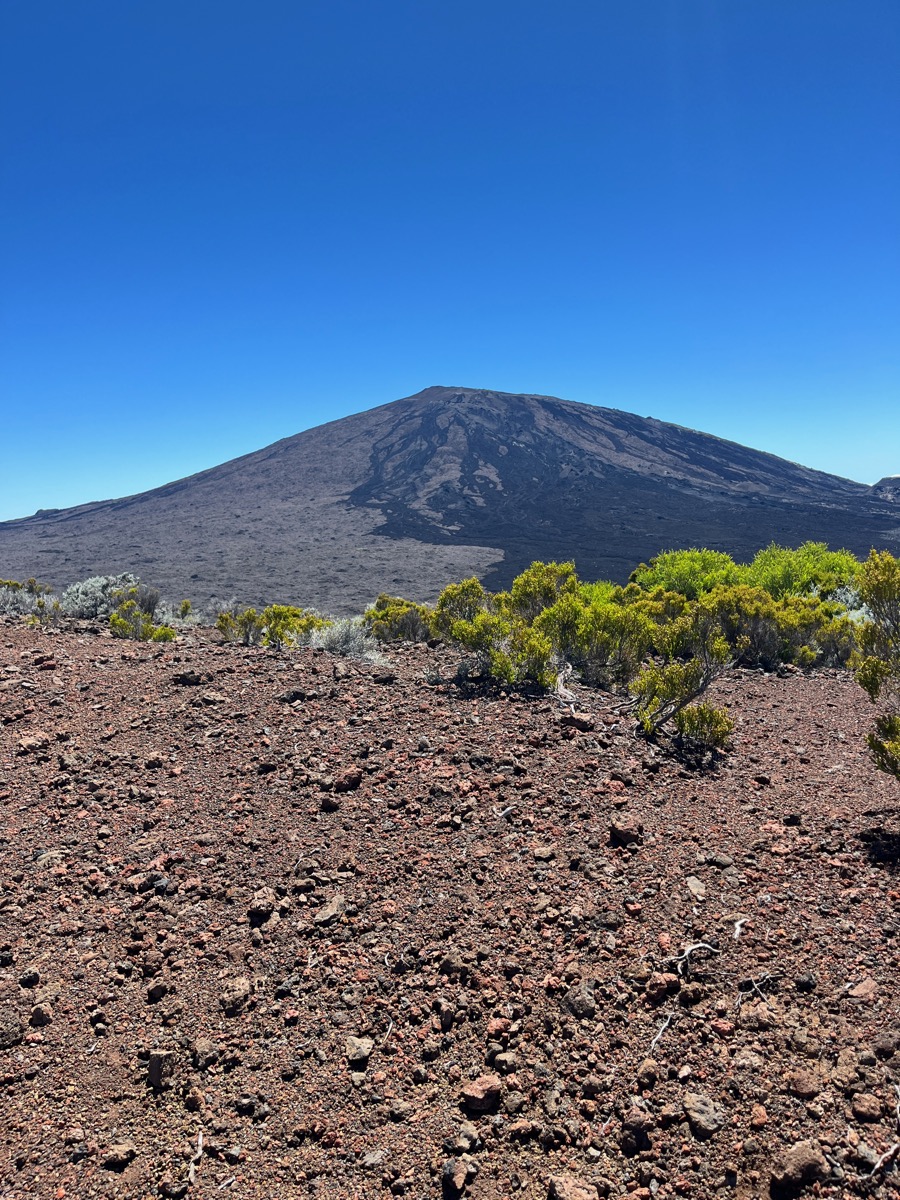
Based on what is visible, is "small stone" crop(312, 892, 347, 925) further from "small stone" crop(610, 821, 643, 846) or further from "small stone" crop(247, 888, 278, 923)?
"small stone" crop(610, 821, 643, 846)

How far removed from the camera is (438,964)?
2.48 m

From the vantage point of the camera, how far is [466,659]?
569cm

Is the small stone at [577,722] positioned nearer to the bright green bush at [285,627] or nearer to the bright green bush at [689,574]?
the bright green bush at [285,627]

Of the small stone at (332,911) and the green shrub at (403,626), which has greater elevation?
the green shrub at (403,626)

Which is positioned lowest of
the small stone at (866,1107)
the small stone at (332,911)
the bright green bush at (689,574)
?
the small stone at (866,1107)

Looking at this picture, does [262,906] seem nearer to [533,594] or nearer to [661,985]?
[661,985]

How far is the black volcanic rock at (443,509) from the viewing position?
3359 cm

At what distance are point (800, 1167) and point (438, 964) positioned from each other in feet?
4.16

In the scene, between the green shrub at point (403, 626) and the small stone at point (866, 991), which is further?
the green shrub at point (403, 626)

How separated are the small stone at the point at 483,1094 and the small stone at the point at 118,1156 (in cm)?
102

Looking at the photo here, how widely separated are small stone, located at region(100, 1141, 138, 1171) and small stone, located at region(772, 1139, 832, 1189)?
6.03ft

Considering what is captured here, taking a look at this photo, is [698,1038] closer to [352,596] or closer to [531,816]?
[531,816]

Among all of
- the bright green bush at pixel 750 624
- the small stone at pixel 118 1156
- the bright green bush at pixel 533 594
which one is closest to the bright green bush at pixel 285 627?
the bright green bush at pixel 533 594

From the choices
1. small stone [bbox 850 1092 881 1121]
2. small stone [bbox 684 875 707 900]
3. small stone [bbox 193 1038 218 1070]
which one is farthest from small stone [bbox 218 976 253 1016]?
small stone [bbox 850 1092 881 1121]
